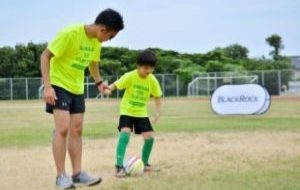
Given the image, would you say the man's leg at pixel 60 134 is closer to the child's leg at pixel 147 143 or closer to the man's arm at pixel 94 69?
the man's arm at pixel 94 69

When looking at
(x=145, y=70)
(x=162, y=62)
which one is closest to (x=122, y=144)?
(x=145, y=70)

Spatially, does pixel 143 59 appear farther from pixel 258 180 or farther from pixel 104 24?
pixel 258 180

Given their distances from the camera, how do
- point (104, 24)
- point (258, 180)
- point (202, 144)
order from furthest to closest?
point (202, 144) → point (258, 180) → point (104, 24)

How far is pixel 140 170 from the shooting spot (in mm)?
7895

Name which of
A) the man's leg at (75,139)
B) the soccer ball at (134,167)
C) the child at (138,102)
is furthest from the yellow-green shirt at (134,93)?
the man's leg at (75,139)

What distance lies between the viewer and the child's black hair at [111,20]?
6508 mm

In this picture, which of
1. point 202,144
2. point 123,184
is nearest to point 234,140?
point 202,144

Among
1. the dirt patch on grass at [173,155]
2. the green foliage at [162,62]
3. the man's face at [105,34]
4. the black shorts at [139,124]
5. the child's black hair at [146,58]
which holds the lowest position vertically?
the dirt patch on grass at [173,155]

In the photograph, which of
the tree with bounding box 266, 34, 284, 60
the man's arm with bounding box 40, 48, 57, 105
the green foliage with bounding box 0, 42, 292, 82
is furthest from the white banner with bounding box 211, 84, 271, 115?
the tree with bounding box 266, 34, 284, 60

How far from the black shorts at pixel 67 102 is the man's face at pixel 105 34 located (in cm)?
67

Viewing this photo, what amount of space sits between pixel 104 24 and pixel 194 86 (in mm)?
48408

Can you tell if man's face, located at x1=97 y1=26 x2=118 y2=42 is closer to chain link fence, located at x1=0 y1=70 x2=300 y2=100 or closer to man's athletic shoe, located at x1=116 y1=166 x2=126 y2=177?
man's athletic shoe, located at x1=116 y1=166 x2=126 y2=177

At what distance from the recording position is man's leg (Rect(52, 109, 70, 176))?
21.8 ft

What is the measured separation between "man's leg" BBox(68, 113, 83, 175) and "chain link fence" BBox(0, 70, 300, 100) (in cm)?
4511
